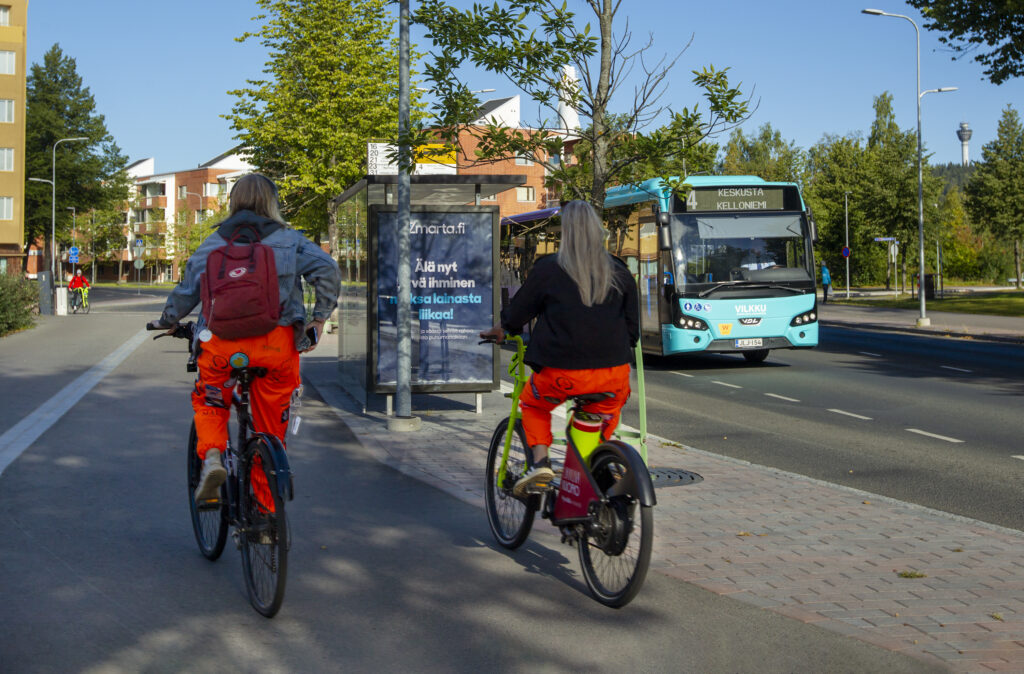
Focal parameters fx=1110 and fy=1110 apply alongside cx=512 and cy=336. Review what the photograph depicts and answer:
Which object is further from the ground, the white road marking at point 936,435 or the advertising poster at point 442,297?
the advertising poster at point 442,297

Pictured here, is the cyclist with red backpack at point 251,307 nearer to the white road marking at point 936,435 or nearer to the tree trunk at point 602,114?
the tree trunk at point 602,114

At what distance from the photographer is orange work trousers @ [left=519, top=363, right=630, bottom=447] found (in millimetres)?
5027

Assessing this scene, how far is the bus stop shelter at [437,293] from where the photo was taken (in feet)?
37.7

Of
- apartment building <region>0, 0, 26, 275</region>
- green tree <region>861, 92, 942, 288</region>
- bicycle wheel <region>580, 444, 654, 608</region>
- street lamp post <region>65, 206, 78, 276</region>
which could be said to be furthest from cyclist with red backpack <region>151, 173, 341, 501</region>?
street lamp post <region>65, 206, 78, 276</region>

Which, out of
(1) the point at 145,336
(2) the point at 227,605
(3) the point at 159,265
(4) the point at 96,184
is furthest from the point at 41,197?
(2) the point at 227,605

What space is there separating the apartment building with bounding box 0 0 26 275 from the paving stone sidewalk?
60.0m

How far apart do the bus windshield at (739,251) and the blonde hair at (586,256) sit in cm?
1259

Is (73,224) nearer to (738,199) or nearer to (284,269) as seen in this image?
(738,199)

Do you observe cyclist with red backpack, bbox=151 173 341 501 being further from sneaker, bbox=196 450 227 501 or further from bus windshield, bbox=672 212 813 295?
bus windshield, bbox=672 212 813 295

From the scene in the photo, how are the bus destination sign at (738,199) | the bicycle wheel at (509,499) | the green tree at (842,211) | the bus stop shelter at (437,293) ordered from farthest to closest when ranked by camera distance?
the green tree at (842,211), the bus destination sign at (738,199), the bus stop shelter at (437,293), the bicycle wheel at (509,499)

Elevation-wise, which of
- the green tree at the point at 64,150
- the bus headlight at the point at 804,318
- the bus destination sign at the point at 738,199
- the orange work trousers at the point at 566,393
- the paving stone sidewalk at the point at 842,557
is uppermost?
the green tree at the point at 64,150

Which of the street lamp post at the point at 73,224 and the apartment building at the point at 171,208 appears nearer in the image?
the street lamp post at the point at 73,224

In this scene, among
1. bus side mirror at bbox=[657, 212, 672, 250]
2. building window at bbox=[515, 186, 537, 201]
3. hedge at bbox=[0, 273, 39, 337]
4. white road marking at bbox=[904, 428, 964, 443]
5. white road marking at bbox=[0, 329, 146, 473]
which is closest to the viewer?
white road marking at bbox=[0, 329, 146, 473]

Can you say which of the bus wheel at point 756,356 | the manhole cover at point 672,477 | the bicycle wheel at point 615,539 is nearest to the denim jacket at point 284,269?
the bicycle wheel at point 615,539
